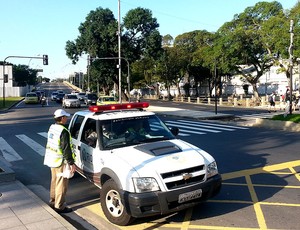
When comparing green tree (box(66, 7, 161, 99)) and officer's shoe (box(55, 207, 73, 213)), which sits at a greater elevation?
green tree (box(66, 7, 161, 99))

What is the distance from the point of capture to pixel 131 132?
6.35 meters

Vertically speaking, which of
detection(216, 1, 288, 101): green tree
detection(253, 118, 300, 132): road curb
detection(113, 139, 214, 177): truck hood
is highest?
detection(216, 1, 288, 101): green tree

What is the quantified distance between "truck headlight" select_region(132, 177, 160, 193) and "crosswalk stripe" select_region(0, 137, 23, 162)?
7183mm

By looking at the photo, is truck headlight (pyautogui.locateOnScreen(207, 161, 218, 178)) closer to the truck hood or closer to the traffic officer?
the truck hood

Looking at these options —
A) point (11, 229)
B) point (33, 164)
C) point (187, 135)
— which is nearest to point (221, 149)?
point (187, 135)

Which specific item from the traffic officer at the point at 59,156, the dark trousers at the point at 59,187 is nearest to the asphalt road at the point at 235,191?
the dark trousers at the point at 59,187

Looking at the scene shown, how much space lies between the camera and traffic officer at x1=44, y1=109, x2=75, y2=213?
5831 mm

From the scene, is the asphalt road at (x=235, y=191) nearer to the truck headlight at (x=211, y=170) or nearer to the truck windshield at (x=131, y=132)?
the truck headlight at (x=211, y=170)

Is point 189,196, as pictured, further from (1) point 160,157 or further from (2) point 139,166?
(2) point 139,166

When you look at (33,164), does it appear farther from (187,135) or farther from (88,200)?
(187,135)

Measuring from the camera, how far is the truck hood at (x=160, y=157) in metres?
5.06

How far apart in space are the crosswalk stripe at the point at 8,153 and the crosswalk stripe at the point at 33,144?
0.73 meters

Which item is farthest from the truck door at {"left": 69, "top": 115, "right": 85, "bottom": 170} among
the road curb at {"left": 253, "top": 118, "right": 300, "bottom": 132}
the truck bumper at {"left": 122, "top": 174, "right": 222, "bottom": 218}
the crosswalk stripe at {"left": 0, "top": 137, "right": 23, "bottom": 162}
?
the road curb at {"left": 253, "top": 118, "right": 300, "bottom": 132}

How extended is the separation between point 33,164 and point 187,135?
8.13 metres
